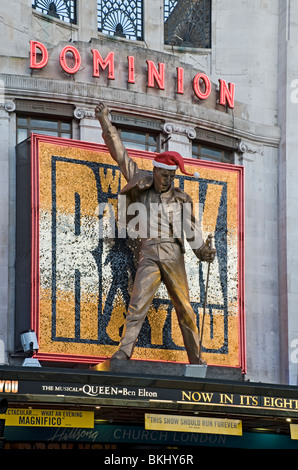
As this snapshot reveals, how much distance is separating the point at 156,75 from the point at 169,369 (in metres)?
8.05

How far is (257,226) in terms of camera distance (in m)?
32.4

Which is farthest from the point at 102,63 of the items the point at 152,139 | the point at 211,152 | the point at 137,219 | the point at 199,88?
the point at 137,219

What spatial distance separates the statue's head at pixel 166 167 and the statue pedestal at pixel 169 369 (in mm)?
4068

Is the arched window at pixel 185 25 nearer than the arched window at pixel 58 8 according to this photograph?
No

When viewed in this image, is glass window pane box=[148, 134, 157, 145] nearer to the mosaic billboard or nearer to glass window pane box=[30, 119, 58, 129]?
the mosaic billboard

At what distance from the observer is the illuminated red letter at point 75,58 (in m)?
30.1

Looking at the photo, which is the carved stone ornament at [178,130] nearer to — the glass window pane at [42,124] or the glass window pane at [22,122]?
the glass window pane at [42,124]

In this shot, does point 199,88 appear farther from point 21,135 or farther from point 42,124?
point 21,135

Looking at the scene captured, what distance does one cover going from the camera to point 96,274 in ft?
96.3

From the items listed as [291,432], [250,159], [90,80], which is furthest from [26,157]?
[291,432]

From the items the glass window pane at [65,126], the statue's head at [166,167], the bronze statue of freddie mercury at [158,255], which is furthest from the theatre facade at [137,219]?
the statue's head at [166,167]

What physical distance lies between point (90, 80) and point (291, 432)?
33.0ft

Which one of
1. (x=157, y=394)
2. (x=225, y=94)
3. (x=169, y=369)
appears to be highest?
(x=225, y=94)
